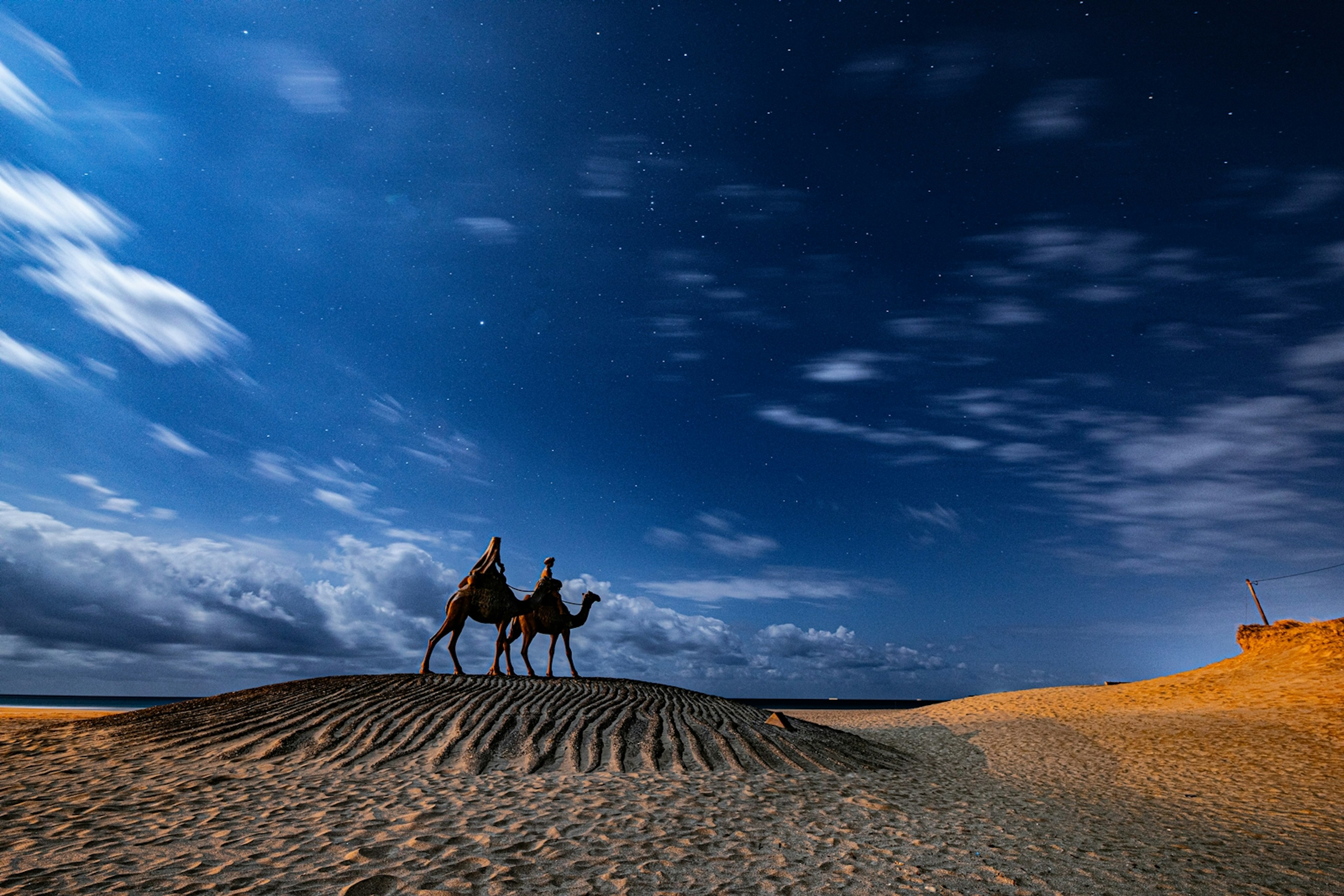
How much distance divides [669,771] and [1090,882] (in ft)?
18.3

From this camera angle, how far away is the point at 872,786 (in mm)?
9883

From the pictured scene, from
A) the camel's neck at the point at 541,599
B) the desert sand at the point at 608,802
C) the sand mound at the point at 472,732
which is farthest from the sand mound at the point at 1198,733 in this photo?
the camel's neck at the point at 541,599

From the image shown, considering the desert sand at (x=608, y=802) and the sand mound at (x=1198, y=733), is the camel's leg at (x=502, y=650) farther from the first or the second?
the sand mound at (x=1198, y=733)

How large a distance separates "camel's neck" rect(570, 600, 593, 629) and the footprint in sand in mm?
12049

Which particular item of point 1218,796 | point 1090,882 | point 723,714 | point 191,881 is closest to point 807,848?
point 1090,882

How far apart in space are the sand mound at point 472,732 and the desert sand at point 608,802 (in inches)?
2.6

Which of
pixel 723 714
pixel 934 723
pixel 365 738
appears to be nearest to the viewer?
pixel 365 738

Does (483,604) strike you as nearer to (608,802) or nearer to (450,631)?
(450,631)

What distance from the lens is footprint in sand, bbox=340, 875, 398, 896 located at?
462 cm

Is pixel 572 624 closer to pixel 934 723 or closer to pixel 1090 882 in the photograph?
pixel 1090 882

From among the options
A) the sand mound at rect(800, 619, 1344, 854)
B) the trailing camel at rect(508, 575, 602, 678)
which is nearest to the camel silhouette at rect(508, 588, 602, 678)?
the trailing camel at rect(508, 575, 602, 678)

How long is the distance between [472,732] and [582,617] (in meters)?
6.87

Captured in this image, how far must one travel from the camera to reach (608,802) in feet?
25.1

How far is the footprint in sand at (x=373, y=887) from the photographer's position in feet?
15.2
